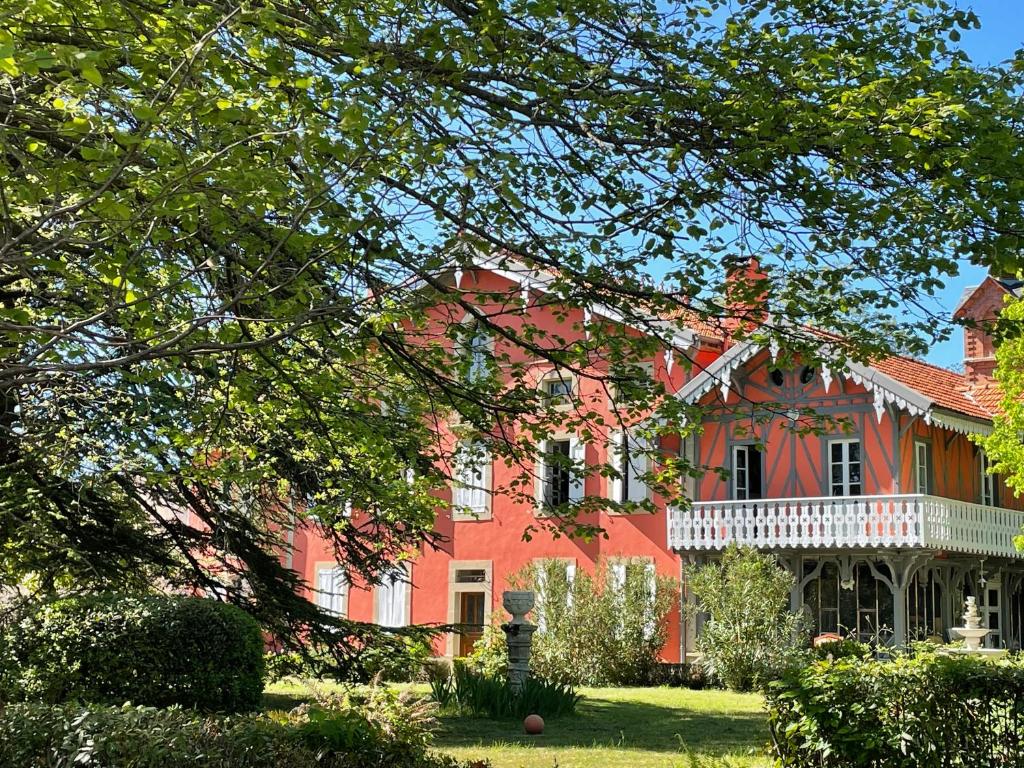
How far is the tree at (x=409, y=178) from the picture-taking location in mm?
6383

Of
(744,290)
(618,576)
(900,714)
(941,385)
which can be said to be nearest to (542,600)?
(618,576)

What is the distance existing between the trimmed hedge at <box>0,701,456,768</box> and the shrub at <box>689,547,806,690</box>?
48.5ft

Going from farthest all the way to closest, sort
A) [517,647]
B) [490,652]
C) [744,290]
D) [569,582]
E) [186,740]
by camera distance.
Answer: [569,582], [490,652], [517,647], [744,290], [186,740]

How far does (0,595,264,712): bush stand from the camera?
10.7 metres

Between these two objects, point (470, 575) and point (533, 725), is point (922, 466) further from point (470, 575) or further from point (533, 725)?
point (533, 725)

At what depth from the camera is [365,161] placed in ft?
21.4

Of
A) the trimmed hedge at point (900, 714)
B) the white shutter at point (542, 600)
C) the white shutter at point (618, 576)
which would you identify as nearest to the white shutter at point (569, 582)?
→ the white shutter at point (542, 600)

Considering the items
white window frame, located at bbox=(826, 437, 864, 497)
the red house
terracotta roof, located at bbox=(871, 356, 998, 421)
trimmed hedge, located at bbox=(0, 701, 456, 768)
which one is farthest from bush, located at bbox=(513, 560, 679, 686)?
trimmed hedge, located at bbox=(0, 701, 456, 768)

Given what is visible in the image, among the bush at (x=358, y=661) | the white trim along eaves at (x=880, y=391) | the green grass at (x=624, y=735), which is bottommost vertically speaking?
the green grass at (x=624, y=735)

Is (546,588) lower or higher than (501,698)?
higher

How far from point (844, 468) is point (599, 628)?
20.4 ft

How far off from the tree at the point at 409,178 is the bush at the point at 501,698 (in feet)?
15.9

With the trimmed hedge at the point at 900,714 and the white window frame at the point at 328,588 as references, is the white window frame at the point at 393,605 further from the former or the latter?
the trimmed hedge at the point at 900,714

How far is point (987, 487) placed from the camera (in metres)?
26.3
